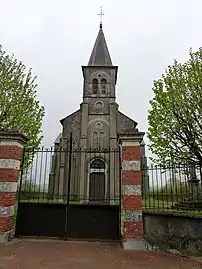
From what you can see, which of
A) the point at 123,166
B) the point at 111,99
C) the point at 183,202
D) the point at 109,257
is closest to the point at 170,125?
the point at 183,202

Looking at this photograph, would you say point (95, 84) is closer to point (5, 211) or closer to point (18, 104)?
point (18, 104)

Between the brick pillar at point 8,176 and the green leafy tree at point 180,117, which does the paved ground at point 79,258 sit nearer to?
the brick pillar at point 8,176

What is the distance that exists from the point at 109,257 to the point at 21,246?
96.4 inches

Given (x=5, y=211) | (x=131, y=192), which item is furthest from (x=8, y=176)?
(x=131, y=192)

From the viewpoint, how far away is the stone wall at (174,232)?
5629mm

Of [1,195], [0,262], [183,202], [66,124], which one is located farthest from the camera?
[66,124]

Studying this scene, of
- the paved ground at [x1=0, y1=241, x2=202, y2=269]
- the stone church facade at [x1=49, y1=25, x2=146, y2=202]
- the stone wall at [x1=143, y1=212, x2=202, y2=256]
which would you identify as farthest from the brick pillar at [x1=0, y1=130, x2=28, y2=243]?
the stone church facade at [x1=49, y1=25, x2=146, y2=202]

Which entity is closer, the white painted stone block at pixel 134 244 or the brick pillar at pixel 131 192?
the white painted stone block at pixel 134 244

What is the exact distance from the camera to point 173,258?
509 cm

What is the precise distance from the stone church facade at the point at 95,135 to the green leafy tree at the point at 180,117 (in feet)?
22.5

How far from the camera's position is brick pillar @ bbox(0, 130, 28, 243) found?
6.18 metres

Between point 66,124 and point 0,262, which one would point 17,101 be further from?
point 66,124

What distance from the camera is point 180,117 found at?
11.0m

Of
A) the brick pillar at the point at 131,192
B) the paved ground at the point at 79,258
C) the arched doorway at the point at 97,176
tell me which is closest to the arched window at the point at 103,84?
the arched doorway at the point at 97,176
